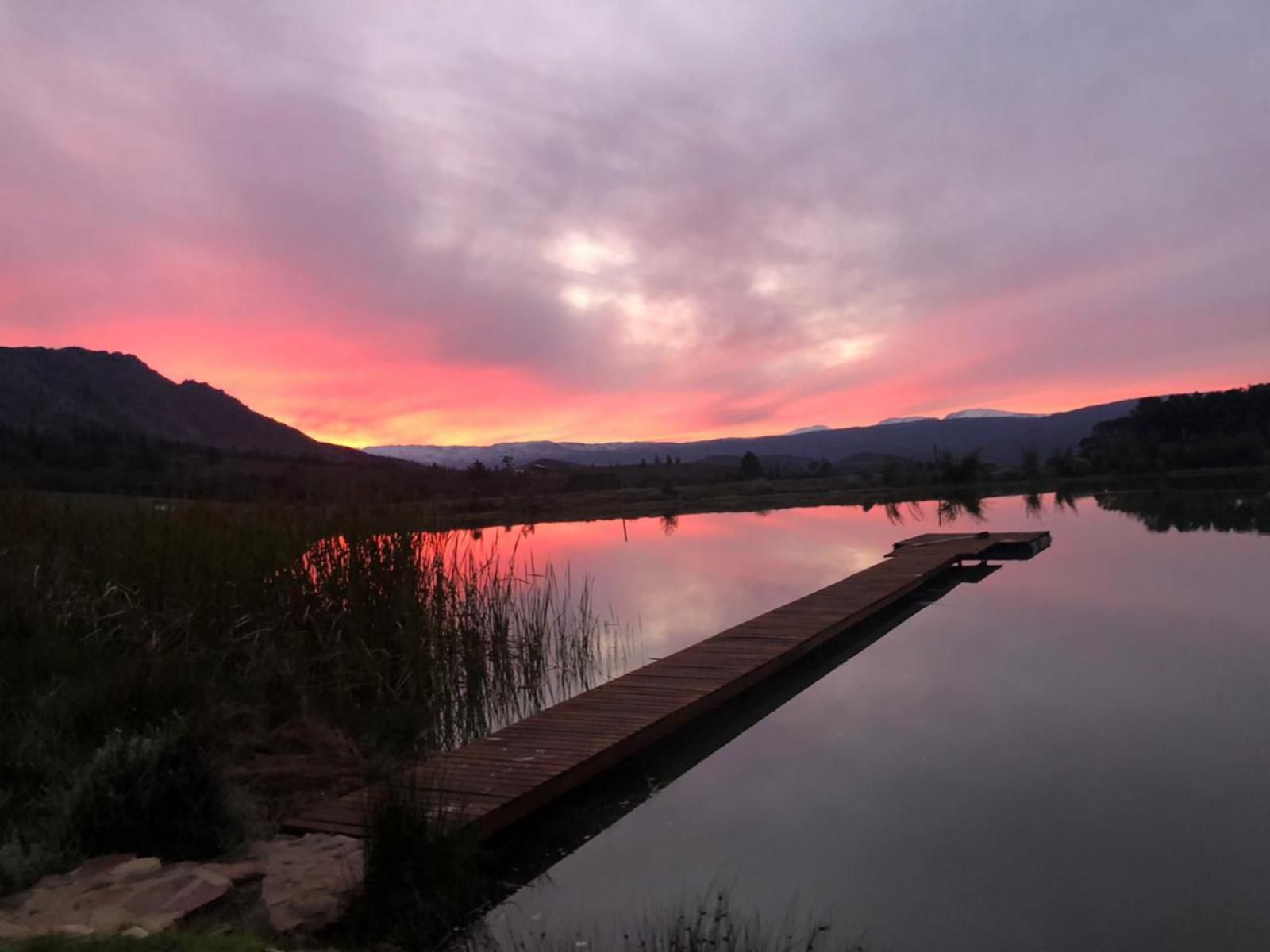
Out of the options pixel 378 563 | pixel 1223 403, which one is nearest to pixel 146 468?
pixel 378 563

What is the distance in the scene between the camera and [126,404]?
4634 centimetres

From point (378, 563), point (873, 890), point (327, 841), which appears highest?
point (378, 563)

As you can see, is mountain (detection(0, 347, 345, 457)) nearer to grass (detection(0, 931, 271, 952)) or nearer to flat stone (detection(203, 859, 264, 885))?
flat stone (detection(203, 859, 264, 885))

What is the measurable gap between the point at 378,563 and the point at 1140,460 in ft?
86.4

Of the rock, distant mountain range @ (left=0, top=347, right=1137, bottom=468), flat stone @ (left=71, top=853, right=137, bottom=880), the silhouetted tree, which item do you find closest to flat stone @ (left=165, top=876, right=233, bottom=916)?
the rock

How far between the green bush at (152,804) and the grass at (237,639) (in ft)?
0.07

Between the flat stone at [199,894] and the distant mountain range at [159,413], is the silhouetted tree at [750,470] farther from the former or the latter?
the flat stone at [199,894]

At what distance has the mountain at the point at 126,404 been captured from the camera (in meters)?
40.3

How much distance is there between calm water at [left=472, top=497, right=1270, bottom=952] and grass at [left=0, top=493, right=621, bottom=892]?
5.01 feet

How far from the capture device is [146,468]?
21.5m

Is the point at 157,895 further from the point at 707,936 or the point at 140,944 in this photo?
the point at 707,936

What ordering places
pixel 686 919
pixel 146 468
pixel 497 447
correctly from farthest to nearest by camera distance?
pixel 497 447, pixel 146 468, pixel 686 919

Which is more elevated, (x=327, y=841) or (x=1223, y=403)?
(x=1223, y=403)

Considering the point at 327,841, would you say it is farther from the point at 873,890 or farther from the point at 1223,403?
the point at 1223,403
